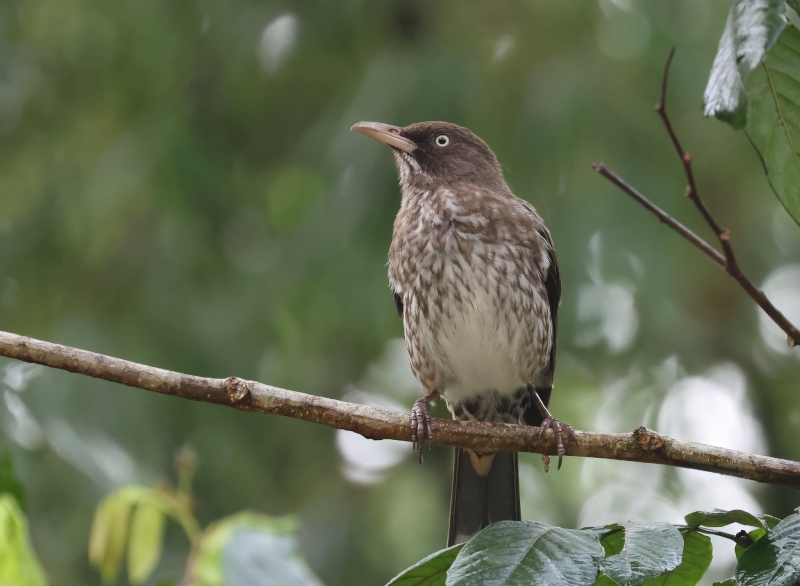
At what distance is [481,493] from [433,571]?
1790mm

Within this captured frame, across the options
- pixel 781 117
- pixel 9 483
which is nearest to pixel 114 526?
pixel 9 483

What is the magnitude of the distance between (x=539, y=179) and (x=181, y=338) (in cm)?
204

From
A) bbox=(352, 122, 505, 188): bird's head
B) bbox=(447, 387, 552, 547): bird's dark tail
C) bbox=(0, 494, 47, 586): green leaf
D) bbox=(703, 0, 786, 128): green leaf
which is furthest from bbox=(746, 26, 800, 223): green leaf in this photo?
bbox=(352, 122, 505, 188): bird's head

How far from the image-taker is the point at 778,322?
2045mm

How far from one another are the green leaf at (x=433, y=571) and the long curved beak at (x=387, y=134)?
252cm

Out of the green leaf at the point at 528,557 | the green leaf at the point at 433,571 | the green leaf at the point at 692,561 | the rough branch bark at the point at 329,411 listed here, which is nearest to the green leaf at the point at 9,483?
the rough branch bark at the point at 329,411

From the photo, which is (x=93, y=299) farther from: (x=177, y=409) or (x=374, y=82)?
(x=374, y=82)

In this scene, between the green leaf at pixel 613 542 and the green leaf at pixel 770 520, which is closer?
the green leaf at pixel 770 520

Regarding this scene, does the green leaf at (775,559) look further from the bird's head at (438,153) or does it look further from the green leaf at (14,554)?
the bird's head at (438,153)

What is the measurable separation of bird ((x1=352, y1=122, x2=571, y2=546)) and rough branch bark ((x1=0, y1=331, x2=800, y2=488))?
3.58ft

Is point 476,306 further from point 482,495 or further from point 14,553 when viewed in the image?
point 14,553

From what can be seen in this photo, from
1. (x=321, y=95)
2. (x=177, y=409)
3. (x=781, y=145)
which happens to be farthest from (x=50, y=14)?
(x=781, y=145)

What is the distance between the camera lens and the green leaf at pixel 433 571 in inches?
73.0

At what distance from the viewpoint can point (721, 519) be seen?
5.98ft
